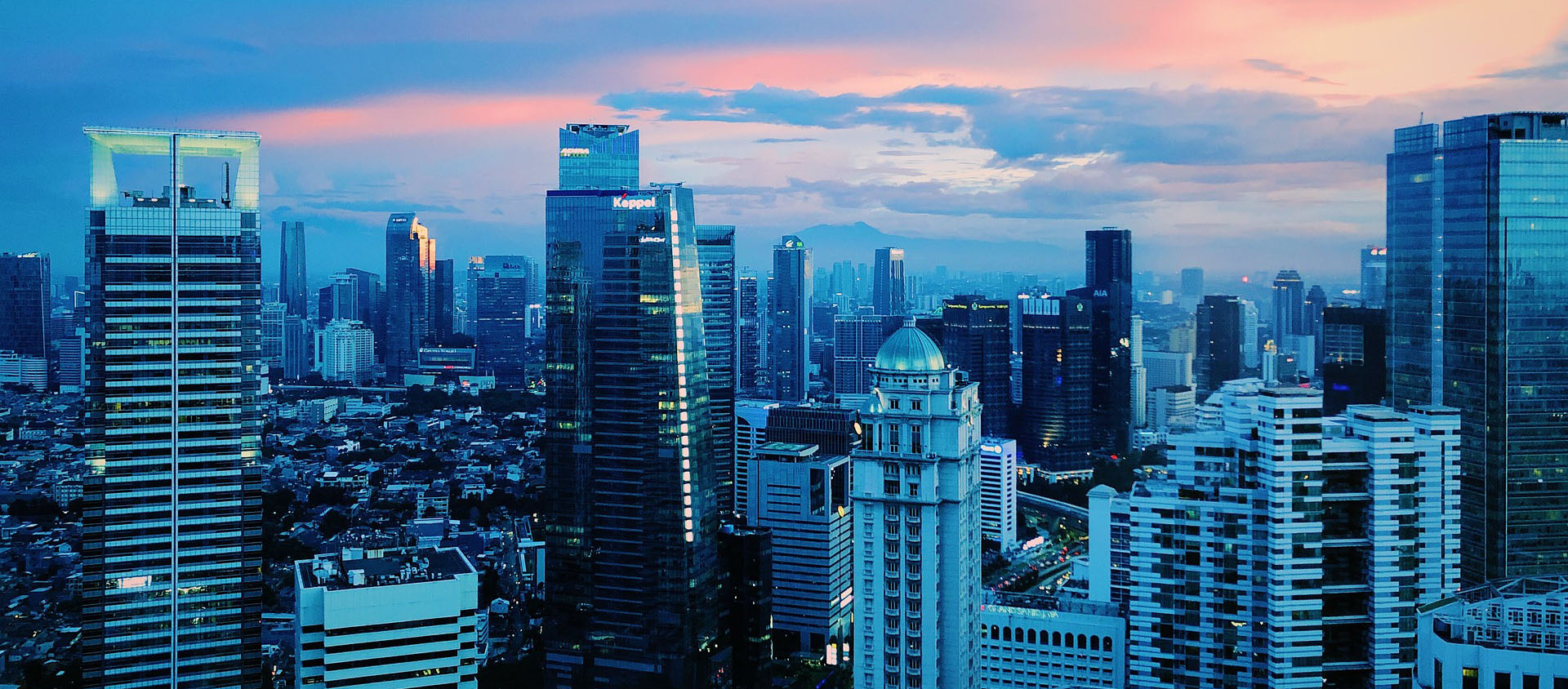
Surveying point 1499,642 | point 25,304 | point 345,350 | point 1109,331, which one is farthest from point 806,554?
point 345,350

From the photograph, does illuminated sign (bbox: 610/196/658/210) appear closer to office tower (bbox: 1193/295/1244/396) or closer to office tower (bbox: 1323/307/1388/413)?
office tower (bbox: 1193/295/1244/396)

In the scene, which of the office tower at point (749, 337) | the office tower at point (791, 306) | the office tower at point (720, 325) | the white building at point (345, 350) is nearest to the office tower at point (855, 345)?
the office tower at point (791, 306)

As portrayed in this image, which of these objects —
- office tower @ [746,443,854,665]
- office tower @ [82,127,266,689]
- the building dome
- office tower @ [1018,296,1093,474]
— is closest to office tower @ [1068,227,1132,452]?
office tower @ [1018,296,1093,474]

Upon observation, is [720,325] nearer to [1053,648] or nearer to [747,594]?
[747,594]

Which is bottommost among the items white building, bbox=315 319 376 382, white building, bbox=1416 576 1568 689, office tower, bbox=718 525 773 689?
office tower, bbox=718 525 773 689

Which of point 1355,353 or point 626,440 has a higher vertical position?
point 1355,353

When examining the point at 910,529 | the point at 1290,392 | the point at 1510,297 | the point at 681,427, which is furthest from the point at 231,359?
the point at 1510,297
